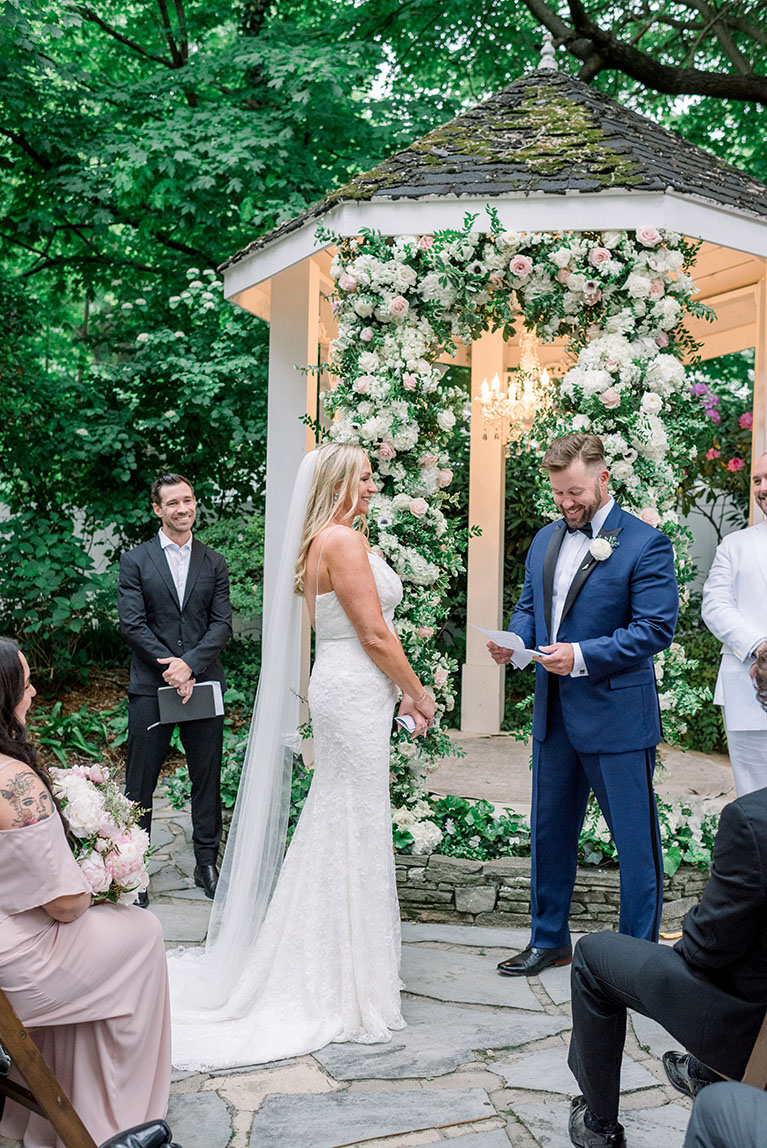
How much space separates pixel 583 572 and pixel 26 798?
2.44m

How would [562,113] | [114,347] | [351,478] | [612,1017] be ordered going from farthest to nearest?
1. [114,347]
2. [562,113]
3. [351,478]
4. [612,1017]

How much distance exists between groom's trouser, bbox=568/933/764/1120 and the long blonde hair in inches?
76.7

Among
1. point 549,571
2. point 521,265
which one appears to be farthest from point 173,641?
point 521,265

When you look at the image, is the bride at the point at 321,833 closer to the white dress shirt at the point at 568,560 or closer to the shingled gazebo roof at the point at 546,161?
the white dress shirt at the point at 568,560

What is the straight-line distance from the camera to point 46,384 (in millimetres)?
10133

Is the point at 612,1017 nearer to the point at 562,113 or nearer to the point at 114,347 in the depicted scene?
the point at 562,113

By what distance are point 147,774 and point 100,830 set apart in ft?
8.17

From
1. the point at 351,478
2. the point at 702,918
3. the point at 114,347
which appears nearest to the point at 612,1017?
the point at 702,918

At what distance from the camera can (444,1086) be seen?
358 centimetres

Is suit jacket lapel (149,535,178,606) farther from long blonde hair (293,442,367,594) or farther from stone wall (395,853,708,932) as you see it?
stone wall (395,853,708,932)

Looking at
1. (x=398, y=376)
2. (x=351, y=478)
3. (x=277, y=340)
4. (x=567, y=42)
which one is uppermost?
(x=567, y=42)

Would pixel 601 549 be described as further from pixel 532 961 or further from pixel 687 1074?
pixel 687 1074

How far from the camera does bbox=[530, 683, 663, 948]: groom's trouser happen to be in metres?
4.34

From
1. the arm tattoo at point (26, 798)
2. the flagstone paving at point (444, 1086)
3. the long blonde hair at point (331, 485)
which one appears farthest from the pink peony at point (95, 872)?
the long blonde hair at point (331, 485)
